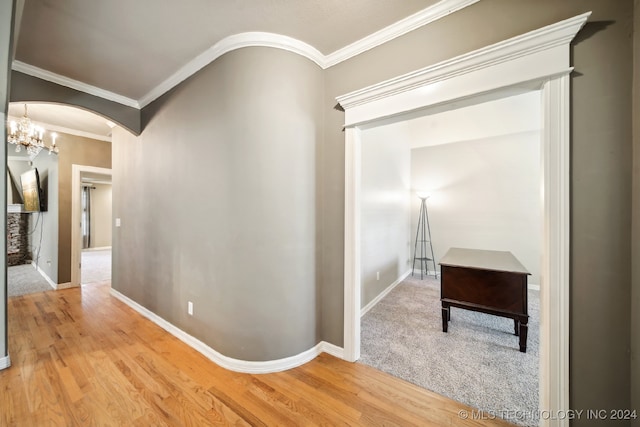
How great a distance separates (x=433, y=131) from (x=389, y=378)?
4328mm

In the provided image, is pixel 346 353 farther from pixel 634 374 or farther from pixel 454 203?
pixel 454 203

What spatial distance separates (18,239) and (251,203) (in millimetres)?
7736

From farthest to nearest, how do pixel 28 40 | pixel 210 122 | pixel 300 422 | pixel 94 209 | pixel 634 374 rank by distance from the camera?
pixel 94 209
pixel 210 122
pixel 28 40
pixel 300 422
pixel 634 374

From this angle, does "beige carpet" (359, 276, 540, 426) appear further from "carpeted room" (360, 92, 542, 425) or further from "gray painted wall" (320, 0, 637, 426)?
"gray painted wall" (320, 0, 637, 426)

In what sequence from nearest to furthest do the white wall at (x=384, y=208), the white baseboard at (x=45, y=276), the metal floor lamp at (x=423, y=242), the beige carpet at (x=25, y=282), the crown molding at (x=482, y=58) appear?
1. the crown molding at (x=482, y=58)
2. the white wall at (x=384, y=208)
3. the beige carpet at (x=25, y=282)
4. the white baseboard at (x=45, y=276)
5. the metal floor lamp at (x=423, y=242)

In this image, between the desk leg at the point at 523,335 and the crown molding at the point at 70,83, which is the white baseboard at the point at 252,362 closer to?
the desk leg at the point at 523,335

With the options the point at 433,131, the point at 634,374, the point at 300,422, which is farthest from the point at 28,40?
the point at 433,131

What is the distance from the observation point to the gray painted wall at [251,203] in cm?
189

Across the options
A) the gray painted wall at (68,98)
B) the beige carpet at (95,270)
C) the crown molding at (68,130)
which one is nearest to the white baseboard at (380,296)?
the gray painted wall at (68,98)

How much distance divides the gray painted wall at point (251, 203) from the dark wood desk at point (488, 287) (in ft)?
4.70

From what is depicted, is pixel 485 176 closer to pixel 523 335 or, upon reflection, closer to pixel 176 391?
pixel 523 335

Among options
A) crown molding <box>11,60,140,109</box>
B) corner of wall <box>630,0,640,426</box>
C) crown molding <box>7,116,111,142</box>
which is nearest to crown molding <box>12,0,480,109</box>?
crown molding <box>11,60,140,109</box>

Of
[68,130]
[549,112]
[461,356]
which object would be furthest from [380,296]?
[68,130]

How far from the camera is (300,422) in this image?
143 cm
